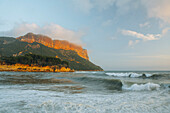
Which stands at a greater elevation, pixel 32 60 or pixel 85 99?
pixel 32 60

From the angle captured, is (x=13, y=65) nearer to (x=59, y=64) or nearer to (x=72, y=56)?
(x=59, y=64)

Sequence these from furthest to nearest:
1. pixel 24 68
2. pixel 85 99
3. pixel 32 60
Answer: pixel 32 60, pixel 24 68, pixel 85 99

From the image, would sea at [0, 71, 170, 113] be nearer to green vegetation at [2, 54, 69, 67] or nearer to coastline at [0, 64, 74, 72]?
coastline at [0, 64, 74, 72]

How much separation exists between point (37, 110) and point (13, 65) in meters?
90.6

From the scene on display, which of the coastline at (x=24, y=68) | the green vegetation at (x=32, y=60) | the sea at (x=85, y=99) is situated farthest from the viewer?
the green vegetation at (x=32, y=60)

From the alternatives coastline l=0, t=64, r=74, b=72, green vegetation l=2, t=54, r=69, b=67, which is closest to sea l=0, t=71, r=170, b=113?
coastline l=0, t=64, r=74, b=72

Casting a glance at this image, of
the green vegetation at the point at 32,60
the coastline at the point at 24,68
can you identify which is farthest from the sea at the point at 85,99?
the green vegetation at the point at 32,60

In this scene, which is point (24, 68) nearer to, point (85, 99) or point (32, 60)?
point (32, 60)

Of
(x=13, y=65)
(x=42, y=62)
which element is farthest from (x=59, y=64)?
(x=13, y=65)

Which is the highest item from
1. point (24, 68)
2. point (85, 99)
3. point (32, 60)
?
point (32, 60)

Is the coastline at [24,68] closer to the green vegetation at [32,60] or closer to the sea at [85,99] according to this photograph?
the green vegetation at [32,60]

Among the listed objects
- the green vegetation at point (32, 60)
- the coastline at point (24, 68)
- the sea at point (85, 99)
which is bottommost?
the coastline at point (24, 68)

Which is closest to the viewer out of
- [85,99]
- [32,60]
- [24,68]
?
[85,99]

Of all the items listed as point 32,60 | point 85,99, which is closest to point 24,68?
point 32,60
